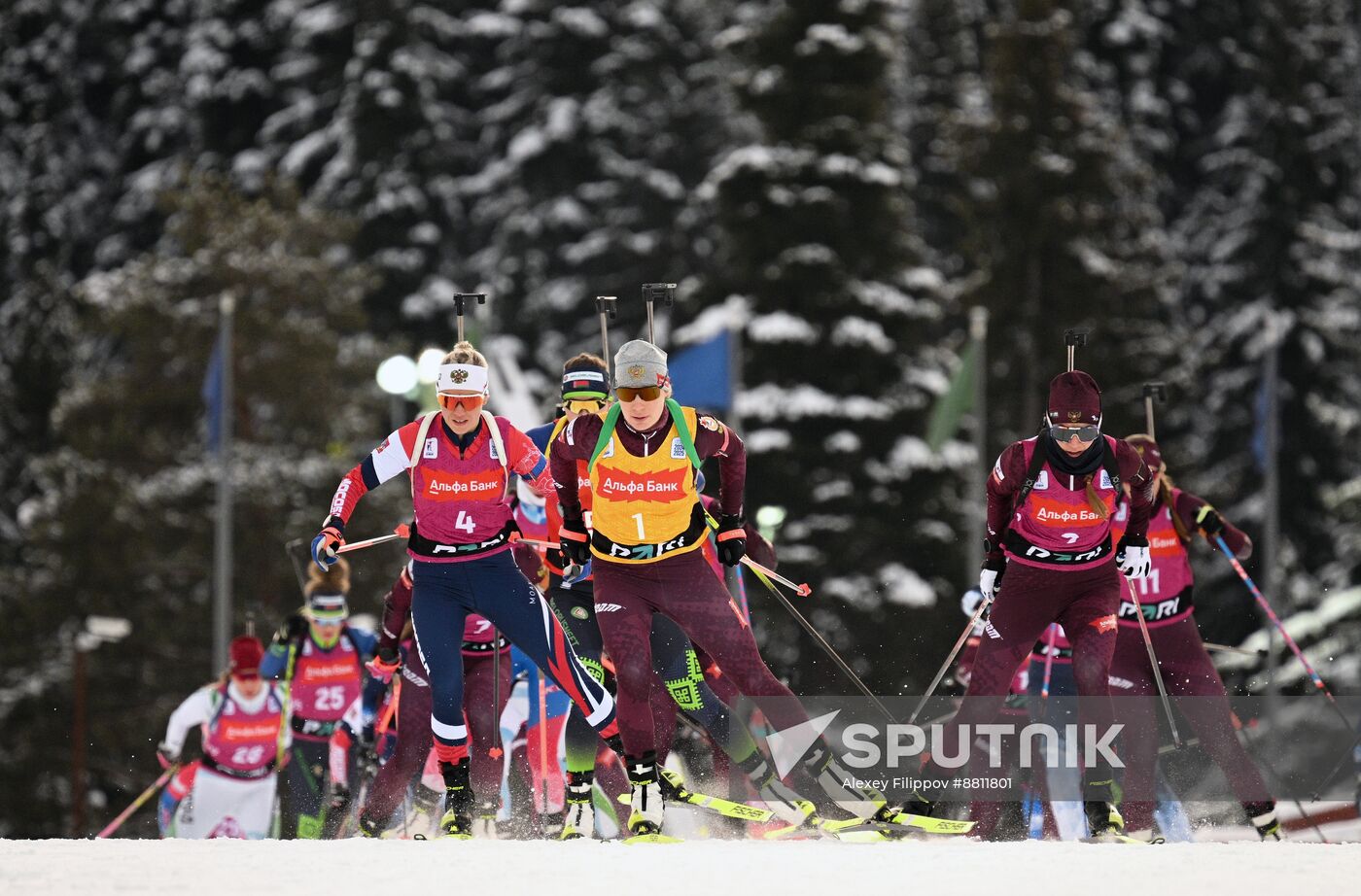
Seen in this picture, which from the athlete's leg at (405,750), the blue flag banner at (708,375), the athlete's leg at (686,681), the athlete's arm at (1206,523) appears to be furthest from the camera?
the blue flag banner at (708,375)

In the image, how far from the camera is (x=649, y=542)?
29.6 ft

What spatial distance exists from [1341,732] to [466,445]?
620cm

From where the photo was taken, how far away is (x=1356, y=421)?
40.9 m

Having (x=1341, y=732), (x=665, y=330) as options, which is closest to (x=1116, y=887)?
(x=1341, y=732)

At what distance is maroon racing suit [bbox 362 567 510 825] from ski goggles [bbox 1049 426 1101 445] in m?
3.07

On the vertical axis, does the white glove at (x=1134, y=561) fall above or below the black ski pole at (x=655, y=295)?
below

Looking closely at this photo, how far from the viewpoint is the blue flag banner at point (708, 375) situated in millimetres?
25750

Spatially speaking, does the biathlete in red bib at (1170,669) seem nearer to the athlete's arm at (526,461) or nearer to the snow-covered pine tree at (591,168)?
the athlete's arm at (526,461)

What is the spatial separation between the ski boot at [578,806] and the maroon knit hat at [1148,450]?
9.99ft

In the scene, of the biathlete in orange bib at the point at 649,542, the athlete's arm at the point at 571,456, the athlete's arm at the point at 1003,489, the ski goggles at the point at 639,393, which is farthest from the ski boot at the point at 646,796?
the athlete's arm at the point at 1003,489

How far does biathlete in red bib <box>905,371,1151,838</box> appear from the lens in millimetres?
9227

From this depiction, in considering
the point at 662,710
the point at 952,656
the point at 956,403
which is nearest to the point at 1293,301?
the point at 956,403

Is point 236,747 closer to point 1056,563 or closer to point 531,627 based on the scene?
point 531,627

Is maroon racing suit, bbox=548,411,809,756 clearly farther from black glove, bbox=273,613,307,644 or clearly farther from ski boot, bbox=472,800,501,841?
black glove, bbox=273,613,307,644
